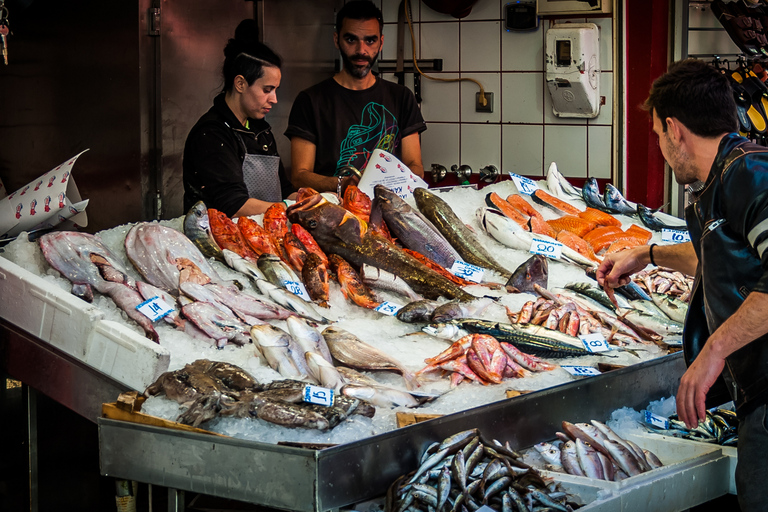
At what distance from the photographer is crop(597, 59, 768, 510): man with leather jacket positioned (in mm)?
2139

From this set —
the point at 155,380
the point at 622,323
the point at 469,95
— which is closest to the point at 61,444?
the point at 155,380

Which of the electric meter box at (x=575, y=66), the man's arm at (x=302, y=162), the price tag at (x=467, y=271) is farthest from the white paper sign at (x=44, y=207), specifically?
the electric meter box at (x=575, y=66)

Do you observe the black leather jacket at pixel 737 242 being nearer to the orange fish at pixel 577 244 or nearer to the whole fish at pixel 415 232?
the whole fish at pixel 415 232

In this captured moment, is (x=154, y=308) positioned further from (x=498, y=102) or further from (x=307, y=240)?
(x=498, y=102)

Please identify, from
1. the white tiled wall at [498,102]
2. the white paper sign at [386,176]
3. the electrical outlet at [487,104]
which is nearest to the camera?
the white paper sign at [386,176]

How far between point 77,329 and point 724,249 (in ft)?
6.27

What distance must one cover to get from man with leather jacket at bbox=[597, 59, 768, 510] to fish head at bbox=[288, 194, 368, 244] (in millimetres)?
1335

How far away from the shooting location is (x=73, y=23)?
17.5 ft

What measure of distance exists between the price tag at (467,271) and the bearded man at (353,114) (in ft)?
5.26

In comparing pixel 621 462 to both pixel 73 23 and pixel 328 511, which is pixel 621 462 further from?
pixel 73 23

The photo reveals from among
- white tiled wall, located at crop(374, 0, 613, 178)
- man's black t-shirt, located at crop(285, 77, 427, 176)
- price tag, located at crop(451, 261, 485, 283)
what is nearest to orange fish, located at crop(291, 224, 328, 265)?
price tag, located at crop(451, 261, 485, 283)

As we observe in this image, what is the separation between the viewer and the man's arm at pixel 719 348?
6.80 ft

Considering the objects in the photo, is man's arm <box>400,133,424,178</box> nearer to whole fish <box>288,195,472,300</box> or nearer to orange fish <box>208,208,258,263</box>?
whole fish <box>288,195,472,300</box>

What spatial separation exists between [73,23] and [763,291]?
15.3 feet
